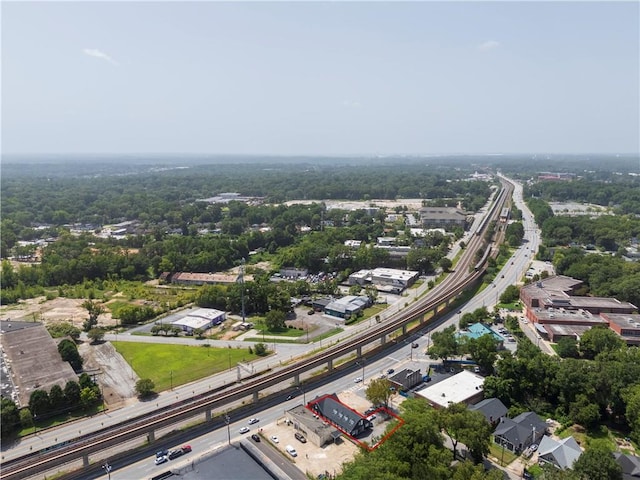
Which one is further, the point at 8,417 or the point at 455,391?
the point at 455,391

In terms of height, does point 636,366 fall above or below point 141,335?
above

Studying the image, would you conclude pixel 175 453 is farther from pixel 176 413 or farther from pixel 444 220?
pixel 444 220

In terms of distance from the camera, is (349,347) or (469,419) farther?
(349,347)

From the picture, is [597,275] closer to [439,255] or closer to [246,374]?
[439,255]

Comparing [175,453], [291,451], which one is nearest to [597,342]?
[291,451]

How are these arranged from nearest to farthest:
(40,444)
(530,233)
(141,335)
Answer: (40,444) → (141,335) → (530,233)

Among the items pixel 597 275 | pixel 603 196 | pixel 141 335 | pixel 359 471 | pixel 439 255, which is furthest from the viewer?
pixel 603 196

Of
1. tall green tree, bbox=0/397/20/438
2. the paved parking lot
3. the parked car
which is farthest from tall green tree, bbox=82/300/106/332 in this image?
the parked car

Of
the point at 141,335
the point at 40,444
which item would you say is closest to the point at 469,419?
the point at 40,444
